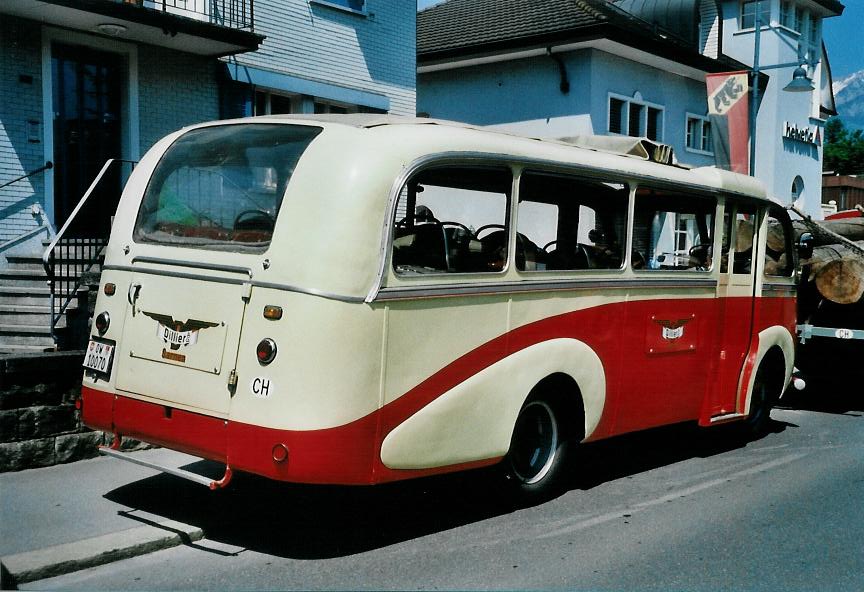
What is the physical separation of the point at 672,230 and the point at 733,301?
3.66ft

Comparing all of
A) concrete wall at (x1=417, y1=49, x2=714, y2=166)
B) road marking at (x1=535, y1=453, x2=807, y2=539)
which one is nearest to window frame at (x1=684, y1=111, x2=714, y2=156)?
concrete wall at (x1=417, y1=49, x2=714, y2=166)

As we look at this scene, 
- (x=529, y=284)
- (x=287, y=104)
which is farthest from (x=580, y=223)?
(x=287, y=104)

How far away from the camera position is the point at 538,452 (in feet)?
22.1

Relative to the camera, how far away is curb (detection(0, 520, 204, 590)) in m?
4.93

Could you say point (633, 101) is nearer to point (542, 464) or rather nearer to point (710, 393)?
point (710, 393)

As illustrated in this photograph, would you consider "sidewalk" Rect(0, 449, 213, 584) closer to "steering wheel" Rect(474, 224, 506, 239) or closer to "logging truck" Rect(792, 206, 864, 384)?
"steering wheel" Rect(474, 224, 506, 239)

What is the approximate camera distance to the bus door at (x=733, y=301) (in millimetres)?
8422

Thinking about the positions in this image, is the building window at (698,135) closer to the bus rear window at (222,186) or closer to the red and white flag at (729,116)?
the red and white flag at (729,116)

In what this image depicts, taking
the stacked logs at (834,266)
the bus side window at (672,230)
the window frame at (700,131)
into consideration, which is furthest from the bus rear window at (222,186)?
the window frame at (700,131)

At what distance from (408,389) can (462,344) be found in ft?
1.69

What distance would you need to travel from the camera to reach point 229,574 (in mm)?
5117

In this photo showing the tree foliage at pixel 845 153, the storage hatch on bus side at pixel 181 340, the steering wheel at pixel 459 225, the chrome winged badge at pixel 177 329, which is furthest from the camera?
the tree foliage at pixel 845 153

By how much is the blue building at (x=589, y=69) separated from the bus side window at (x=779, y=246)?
9.36 meters

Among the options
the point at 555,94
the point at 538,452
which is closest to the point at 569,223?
the point at 538,452
